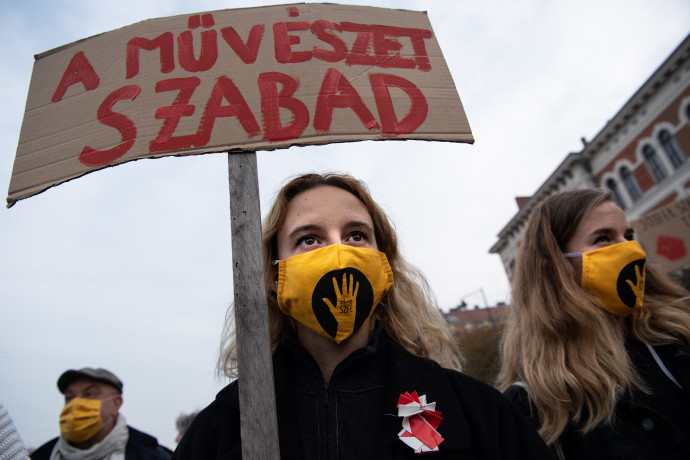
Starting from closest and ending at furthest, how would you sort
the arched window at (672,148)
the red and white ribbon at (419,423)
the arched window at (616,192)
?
1. the red and white ribbon at (419,423)
2. the arched window at (672,148)
3. the arched window at (616,192)

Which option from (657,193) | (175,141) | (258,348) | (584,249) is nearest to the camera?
(258,348)

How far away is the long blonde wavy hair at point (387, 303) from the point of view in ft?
6.50

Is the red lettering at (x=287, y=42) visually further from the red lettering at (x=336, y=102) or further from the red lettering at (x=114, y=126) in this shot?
the red lettering at (x=114, y=126)

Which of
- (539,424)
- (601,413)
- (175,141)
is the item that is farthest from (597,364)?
(175,141)

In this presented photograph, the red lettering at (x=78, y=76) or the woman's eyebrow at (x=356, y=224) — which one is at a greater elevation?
the red lettering at (x=78, y=76)

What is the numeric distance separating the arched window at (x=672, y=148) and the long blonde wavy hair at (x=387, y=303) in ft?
62.8

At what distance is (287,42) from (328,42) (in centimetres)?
18

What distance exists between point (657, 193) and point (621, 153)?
9.06 ft

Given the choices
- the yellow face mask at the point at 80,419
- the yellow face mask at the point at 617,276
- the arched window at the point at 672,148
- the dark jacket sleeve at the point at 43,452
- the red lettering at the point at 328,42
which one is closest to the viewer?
the red lettering at the point at 328,42

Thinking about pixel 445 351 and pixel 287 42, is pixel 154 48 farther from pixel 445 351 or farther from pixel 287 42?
pixel 445 351

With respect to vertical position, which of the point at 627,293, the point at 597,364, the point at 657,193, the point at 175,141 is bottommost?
the point at 597,364

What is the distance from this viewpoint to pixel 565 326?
2191mm

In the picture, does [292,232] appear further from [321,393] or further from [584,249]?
[584,249]

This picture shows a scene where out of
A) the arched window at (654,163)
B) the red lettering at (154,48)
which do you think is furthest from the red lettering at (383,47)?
the arched window at (654,163)
